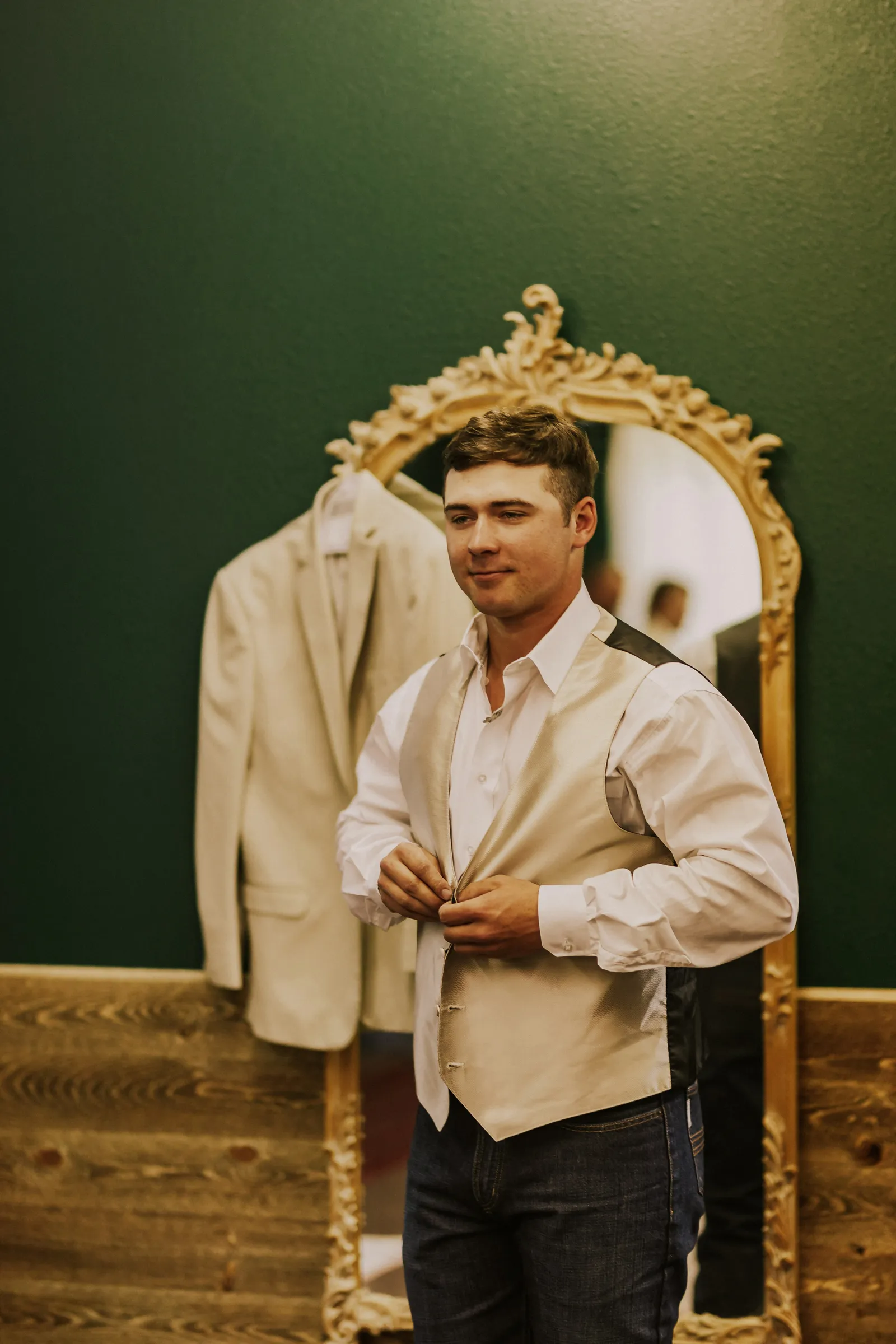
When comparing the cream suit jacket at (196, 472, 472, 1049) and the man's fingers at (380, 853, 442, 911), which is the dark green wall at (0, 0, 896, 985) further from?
the man's fingers at (380, 853, 442, 911)

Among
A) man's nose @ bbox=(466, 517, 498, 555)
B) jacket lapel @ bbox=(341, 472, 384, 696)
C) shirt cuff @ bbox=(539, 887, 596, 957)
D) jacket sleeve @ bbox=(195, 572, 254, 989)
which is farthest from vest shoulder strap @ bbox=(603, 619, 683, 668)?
jacket sleeve @ bbox=(195, 572, 254, 989)

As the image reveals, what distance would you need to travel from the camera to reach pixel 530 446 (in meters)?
1.51

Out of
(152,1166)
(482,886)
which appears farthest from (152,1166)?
(482,886)

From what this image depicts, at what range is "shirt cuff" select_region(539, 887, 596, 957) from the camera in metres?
1.41

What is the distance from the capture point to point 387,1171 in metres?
2.29

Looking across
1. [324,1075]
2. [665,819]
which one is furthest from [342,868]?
[324,1075]

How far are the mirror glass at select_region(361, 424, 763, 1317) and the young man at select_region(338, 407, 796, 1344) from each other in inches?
23.1

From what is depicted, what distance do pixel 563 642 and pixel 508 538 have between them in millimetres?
164

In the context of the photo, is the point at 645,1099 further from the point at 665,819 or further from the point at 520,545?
the point at 520,545

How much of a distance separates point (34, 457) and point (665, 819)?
167cm

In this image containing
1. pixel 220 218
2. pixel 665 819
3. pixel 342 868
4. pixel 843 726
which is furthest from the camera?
pixel 220 218

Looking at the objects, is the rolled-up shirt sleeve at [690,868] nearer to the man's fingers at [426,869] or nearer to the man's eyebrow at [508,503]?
the man's fingers at [426,869]

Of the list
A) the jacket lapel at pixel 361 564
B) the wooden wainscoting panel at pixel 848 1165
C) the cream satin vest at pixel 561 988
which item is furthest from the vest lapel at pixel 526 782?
the wooden wainscoting panel at pixel 848 1165

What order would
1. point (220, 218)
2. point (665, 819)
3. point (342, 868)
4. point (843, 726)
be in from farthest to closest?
1. point (220, 218)
2. point (843, 726)
3. point (342, 868)
4. point (665, 819)
